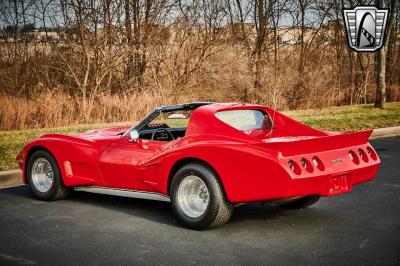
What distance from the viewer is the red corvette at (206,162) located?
484 cm

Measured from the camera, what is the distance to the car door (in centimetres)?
571

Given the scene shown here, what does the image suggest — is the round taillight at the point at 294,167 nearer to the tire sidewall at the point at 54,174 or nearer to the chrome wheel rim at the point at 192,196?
the chrome wheel rim at the point at 192,196

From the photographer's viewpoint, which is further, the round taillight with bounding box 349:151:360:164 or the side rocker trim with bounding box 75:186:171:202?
the side rocker trim with bounding box 75:186:171:202

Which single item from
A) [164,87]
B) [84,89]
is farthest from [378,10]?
[84,89]

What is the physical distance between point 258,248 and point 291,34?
24528mm

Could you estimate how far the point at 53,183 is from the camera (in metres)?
6.62

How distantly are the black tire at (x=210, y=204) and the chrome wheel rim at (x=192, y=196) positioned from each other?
0.05 metres

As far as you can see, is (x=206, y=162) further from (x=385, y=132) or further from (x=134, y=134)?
(x=385, y=132)

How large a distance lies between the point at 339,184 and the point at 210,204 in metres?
1.24

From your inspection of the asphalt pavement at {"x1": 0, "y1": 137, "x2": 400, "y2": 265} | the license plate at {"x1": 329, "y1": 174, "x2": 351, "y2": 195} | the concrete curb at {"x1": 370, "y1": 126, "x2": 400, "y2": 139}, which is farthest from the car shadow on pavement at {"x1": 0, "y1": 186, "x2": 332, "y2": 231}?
the concrete curb at {"x1": 370, "y1": 126, "x2": 400, "y2": 139}

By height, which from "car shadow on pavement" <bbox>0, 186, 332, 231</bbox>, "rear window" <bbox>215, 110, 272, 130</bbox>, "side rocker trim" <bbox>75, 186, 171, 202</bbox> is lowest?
"car shadow on pavement" <bbox>0, 186, 332, 231</bbox>

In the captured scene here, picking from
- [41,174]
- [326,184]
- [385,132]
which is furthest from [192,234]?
[385,132]

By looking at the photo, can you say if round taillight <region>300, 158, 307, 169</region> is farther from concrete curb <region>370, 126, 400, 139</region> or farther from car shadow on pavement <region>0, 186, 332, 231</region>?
concrete curb <region>370, 126, 400, 139</region>

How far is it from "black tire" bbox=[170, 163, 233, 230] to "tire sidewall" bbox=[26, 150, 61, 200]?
6.51 feet
